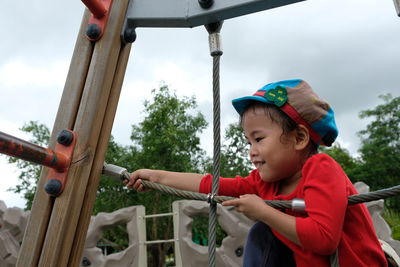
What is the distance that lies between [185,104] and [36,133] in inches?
210

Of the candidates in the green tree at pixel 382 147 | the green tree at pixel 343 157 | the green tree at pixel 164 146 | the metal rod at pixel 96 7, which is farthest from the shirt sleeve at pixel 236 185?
the green tree at pixel 343 157

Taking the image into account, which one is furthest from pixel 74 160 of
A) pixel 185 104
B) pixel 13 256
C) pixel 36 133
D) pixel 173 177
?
pixel 36 133

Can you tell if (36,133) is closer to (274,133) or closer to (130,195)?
(130,195)

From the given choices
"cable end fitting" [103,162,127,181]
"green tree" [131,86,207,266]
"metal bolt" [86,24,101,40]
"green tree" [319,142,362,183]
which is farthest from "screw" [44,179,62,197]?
"green tree" [319,142,362,183]

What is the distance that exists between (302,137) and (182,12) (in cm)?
39

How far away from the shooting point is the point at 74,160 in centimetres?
82

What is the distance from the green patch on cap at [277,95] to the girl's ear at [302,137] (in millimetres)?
63

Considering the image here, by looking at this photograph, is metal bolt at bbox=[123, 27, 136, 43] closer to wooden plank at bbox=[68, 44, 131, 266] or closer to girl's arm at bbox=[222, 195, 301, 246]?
wooden plank at bbox=[68, 44, 131, 266]

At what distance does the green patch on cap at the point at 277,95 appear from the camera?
822 mm

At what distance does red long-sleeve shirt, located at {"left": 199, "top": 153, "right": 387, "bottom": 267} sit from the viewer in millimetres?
671

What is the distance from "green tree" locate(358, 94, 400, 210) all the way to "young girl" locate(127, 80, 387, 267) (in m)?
14.5

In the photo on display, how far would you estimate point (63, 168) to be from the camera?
Answer: 2.67 feet

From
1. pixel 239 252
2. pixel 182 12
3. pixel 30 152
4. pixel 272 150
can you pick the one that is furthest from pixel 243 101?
pixel 239 252

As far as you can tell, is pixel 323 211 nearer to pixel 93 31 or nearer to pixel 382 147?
pixel 93 31
